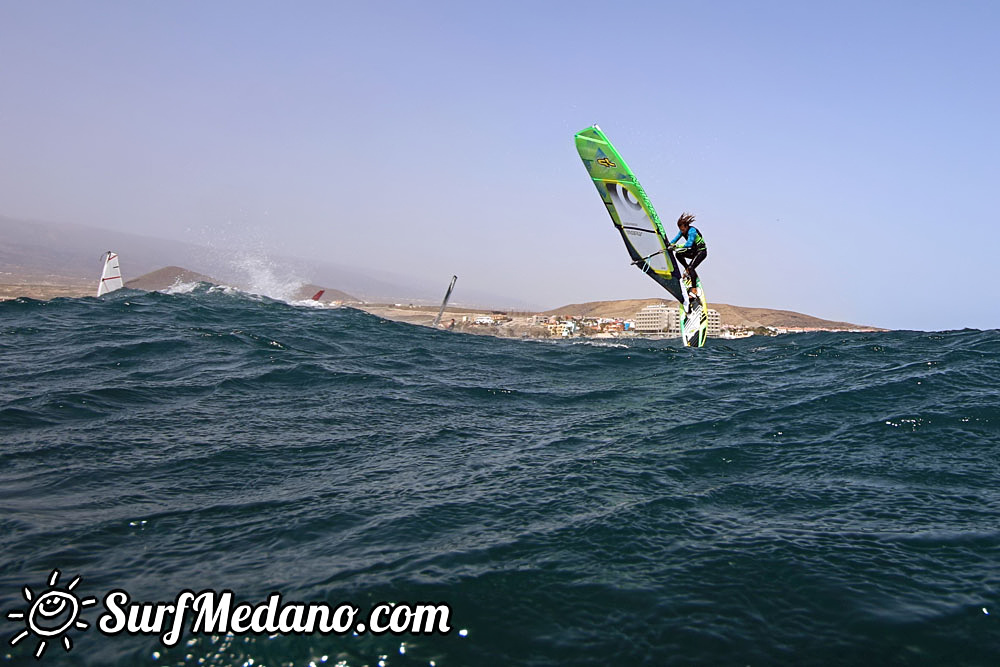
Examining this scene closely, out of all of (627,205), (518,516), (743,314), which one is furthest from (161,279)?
(518,516)

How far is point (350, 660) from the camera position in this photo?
373 cm

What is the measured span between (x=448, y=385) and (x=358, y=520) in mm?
8581

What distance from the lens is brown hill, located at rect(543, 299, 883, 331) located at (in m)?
112

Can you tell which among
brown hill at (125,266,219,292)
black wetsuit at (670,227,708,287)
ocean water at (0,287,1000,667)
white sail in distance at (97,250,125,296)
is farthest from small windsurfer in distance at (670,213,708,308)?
brown hill at (125,266,219,292)

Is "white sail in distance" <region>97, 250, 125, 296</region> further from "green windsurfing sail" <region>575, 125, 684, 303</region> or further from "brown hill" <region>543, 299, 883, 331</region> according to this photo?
"brown hill" <region>543, 299, 883, 331</region>

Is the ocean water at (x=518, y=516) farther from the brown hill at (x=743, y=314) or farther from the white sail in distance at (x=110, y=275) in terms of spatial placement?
the brown hill at (x=743, y=314)

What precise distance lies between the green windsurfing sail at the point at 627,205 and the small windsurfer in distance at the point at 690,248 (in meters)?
0.70

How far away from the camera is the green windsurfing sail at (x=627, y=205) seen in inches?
722

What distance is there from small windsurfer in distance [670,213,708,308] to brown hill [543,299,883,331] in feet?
310

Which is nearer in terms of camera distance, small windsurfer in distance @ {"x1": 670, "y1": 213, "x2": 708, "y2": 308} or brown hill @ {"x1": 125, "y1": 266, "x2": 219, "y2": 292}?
small windsurfer in distance @ {"x1": 670, "y1": 213, "x2": 708, "y2": 308}

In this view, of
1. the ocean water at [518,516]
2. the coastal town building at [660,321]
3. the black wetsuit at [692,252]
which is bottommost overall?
the ocean water at [518,516]

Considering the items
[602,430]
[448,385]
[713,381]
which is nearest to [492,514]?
[602,430]

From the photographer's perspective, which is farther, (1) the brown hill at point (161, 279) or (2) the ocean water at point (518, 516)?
(1) the brown hill at point (161, 279)

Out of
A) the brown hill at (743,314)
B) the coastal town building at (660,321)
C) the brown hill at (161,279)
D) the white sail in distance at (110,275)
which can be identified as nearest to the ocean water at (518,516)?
the white sail in distance at (110,275)
